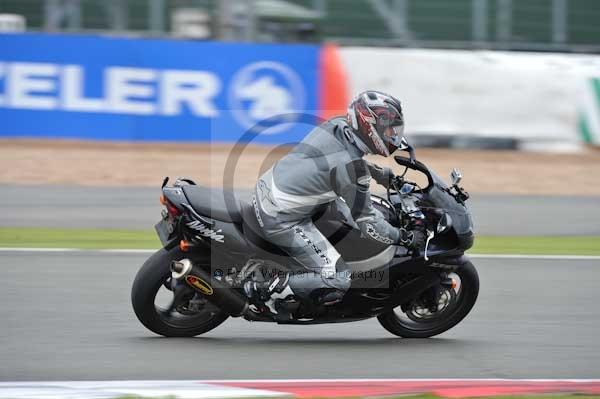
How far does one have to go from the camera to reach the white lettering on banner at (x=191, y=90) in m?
16.5

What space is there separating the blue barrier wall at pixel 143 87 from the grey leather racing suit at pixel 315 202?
9.76 m

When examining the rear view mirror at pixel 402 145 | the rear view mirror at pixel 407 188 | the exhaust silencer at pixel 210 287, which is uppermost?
the rear view mirror at pixel 402 145

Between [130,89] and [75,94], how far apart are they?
866 millimetres

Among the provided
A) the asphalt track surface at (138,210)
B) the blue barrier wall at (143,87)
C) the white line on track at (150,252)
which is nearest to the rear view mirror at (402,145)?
the white line on track at (150,252)

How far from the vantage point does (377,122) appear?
253 inches

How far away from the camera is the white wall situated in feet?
54.1

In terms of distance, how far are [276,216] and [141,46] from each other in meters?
10.6

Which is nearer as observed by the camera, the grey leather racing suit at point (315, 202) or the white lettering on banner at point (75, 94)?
the grey leather racing suit at point (315, 202)

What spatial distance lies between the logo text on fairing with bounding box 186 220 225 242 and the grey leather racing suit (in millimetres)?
269

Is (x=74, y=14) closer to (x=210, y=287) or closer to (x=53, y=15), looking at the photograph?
(x=53, y=15)

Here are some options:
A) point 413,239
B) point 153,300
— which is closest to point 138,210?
point 153,300

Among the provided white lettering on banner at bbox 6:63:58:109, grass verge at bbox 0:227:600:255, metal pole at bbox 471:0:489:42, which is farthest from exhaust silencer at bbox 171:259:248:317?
metal pole at bbox 471:0:489:42

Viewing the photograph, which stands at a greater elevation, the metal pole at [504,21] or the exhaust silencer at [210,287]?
the metal pole at [504,21]

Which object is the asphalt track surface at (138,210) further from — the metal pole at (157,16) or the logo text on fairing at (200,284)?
the metal pole at (157,16)
